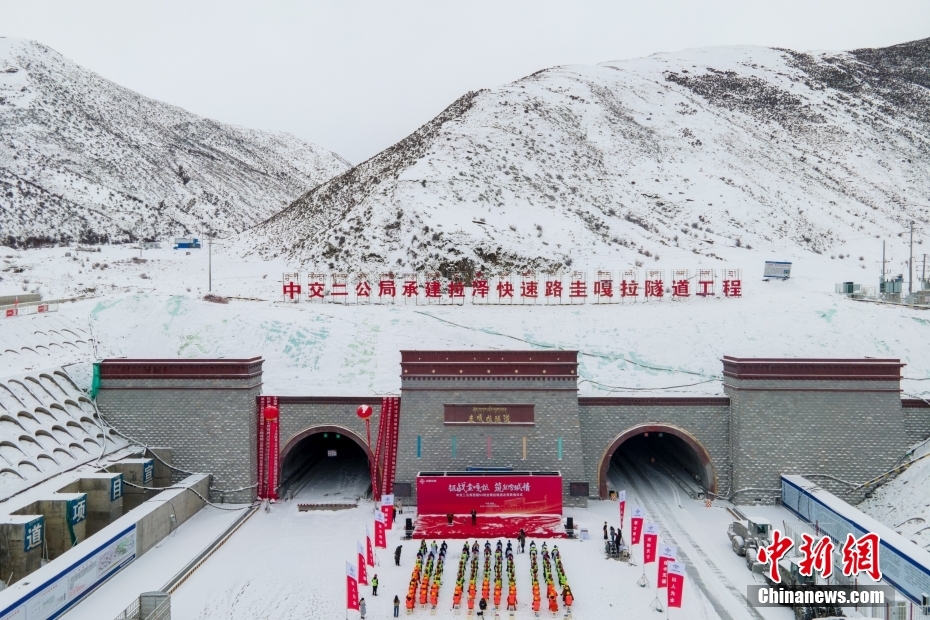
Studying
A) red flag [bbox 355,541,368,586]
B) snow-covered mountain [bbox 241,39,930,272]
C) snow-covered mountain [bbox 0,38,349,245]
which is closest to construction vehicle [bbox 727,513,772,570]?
red flag [bbox 355,541,368,586]

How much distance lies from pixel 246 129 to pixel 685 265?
402 feet

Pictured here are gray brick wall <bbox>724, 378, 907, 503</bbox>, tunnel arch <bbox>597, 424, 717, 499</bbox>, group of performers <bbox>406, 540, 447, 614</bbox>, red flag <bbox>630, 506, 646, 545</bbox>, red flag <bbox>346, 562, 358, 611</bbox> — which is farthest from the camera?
tunnel arch <bbox>597, 424, 717, 499</bbox>

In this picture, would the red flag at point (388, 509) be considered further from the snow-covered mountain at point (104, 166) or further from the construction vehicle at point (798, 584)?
the snow-covered mountain at point (104, 166)

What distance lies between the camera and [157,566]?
21.1 metres

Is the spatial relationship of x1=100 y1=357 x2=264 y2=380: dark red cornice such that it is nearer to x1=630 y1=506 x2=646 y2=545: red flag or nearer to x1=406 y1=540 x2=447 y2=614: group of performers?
x1=406 y1=540 x2=447 y2=614: group of performers

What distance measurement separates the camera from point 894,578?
19.2 m

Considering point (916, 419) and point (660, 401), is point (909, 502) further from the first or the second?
point (660, 401)

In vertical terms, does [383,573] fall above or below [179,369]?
below

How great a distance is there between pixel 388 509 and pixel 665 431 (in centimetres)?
1214

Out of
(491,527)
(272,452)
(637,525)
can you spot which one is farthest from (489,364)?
(272,452)

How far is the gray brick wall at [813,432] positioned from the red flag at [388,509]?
46.4ft

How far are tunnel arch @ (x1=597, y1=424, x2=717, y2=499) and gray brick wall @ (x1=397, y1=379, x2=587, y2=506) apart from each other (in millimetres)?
Answer: 1233

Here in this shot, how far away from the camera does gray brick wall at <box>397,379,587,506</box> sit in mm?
27375

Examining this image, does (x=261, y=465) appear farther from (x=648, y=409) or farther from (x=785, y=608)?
(x=785, y=608)
